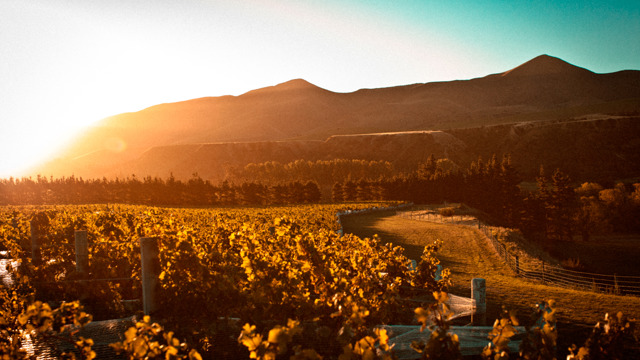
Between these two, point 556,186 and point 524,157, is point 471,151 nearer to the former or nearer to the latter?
point 524,157

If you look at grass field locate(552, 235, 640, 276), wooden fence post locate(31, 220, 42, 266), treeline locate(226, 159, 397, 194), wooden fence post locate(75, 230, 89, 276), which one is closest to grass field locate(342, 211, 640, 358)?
wooden fence post locate(75, 230, 89, 276)

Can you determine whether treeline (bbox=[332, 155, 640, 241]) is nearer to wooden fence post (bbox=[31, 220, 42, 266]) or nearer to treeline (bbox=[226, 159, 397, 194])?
treeline (bbox=[226, 159, 397, 194])

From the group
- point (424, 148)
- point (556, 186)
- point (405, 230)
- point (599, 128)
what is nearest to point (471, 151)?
point (424, 148)

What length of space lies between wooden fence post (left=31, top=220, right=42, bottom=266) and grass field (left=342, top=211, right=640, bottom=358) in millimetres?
12058

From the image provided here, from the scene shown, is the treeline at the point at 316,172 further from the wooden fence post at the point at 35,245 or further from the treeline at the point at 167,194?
the wooden fence post at the point at 35,245

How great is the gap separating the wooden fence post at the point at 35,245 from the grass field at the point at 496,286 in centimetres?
1206

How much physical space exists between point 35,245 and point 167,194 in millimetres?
65767

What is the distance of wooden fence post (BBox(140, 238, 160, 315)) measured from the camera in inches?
261

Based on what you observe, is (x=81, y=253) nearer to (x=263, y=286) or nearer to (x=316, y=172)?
(x=263, y=286)

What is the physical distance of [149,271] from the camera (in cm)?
668

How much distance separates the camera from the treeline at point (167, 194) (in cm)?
7431

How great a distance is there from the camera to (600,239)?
5997 centimetres

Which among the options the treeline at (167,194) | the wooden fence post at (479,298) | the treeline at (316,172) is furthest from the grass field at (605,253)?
the treeline at (316,172)

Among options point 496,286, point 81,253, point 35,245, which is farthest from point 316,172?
point 81,253
